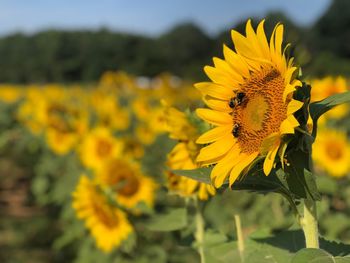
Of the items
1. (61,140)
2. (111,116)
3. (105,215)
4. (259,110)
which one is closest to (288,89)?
(259,110)

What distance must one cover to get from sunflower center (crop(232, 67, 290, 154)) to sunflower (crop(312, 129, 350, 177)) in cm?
295

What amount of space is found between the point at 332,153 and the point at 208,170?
10.4ft

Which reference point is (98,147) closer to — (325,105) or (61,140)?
(61,140)

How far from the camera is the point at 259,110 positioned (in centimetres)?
102

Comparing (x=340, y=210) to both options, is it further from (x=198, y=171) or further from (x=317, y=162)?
(x=198, y=171)

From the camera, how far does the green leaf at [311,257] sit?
85 centimetres

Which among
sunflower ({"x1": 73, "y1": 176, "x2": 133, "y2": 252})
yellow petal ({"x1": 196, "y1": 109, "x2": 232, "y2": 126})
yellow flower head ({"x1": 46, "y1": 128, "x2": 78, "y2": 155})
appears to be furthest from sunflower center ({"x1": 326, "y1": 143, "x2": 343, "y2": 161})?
yellow petal ({"x1": 196, "y1": 109, "x2": 232, "y2": 126})

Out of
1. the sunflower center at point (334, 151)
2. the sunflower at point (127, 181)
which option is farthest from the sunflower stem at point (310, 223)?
the sunflower center at point (334, 151)

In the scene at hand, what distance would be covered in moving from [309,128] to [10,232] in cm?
564

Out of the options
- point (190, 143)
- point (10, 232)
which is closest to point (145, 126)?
point (10, 232)

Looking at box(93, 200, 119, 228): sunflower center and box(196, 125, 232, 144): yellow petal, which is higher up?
box(196, 125, 232, 144): yellow petal

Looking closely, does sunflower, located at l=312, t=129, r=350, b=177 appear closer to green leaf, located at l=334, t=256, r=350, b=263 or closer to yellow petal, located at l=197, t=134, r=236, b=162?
yellow petal, located at l=197, t=134, r=236, b=162

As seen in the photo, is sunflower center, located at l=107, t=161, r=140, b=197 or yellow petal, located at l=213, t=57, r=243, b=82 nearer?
yellow petal, located at l=213, t=57, r=243, b=82

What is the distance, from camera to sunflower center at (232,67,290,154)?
0.98 metres
